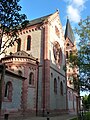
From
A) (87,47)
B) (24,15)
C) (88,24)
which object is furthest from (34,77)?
(24,15)

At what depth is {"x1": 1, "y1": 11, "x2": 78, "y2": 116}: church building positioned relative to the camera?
79.8 ft

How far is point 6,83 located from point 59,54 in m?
16.5

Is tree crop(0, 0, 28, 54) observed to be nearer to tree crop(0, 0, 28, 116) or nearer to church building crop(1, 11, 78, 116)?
tree crop(0, 0, 28, 116)

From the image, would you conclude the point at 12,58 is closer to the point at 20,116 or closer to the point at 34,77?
the point at 34,77

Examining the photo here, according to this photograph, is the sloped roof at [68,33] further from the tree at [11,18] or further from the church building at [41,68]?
the tree at [11,18]

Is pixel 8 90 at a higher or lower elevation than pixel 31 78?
lower

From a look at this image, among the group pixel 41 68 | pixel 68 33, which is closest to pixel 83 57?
pixel 41 68

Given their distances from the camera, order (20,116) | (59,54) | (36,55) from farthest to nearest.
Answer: (59,54), (36,55), (20,116)

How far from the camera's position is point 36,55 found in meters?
28.7

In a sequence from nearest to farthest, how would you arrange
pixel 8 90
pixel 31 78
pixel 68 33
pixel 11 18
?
pixel 11 18 → pixel 8 90 → pixel 31 78 → pixel 68 33

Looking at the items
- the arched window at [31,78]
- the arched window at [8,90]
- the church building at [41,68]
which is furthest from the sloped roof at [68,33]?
the arched window at [8,90]

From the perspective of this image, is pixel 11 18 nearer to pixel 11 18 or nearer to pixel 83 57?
pixel 11 18

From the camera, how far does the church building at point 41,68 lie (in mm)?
24308

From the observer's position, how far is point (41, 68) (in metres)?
27.2
